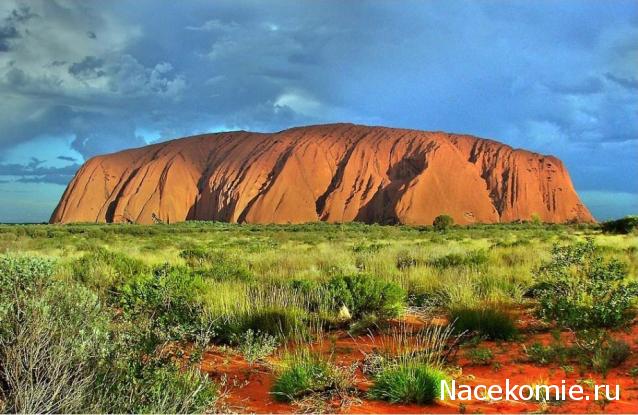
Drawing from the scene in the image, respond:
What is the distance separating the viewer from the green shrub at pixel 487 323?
666 centimetres

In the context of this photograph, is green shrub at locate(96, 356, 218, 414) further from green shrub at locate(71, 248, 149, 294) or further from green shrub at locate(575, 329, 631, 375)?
green shrub at locate(71, 248, 149, 294)

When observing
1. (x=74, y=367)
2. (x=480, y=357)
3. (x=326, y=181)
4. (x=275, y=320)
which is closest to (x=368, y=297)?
(x=275, y=320)

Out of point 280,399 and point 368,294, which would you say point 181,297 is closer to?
point 368,294

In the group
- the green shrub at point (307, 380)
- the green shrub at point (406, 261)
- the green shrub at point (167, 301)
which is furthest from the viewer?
the green shrub at point (406, 261)

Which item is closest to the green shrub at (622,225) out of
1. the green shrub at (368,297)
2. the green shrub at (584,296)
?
the green shrub at (584,296)

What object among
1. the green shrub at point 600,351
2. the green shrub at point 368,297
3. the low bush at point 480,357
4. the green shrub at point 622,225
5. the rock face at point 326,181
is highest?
the rock face at point 326,181

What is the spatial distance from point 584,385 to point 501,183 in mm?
73798

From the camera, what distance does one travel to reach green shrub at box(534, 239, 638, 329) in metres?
6.42

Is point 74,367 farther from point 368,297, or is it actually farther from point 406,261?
point 406,261

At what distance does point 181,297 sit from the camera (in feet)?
25.6

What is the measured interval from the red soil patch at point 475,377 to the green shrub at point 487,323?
0.19m

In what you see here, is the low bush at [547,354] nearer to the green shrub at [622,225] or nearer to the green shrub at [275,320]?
the green shrub at [275,320]

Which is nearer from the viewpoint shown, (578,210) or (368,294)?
(368,294)

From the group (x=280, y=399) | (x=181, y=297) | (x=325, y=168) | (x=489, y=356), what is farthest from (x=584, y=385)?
(x=325, y=168)
